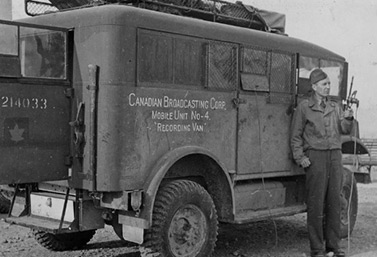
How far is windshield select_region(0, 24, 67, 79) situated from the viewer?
17.5 ft

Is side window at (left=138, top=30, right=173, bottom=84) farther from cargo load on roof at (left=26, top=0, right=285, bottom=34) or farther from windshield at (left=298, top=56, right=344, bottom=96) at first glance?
→ windshield at (left=298, top=56, right=344, bottom=96)

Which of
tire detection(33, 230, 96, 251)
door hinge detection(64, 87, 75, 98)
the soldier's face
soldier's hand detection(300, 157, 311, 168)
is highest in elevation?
the soldier's face

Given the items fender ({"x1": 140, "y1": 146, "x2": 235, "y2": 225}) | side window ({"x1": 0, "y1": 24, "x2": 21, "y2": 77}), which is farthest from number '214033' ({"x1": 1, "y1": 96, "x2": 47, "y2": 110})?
fender ({"x1": 140, "y1": 146, "x2": 235, "y2": 225})

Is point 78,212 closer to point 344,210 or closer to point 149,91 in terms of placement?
point 149,91

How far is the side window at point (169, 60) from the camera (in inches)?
224

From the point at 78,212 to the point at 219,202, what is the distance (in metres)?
1.64

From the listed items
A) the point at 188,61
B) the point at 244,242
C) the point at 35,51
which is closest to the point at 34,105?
the point at 35,51

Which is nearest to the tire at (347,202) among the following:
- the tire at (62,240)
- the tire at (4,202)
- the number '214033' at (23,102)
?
the tire at (62,240)

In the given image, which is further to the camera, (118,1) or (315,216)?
(315,216)

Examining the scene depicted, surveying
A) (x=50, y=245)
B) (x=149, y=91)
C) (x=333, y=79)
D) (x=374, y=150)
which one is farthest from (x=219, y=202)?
(x=374, y=150)

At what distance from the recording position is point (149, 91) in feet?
18.8

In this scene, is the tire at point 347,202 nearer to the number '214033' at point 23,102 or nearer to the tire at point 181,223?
the tire at point 181,223

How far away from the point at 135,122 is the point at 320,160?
2375 millimetres

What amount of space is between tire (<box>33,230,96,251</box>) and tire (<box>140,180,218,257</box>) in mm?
1768
